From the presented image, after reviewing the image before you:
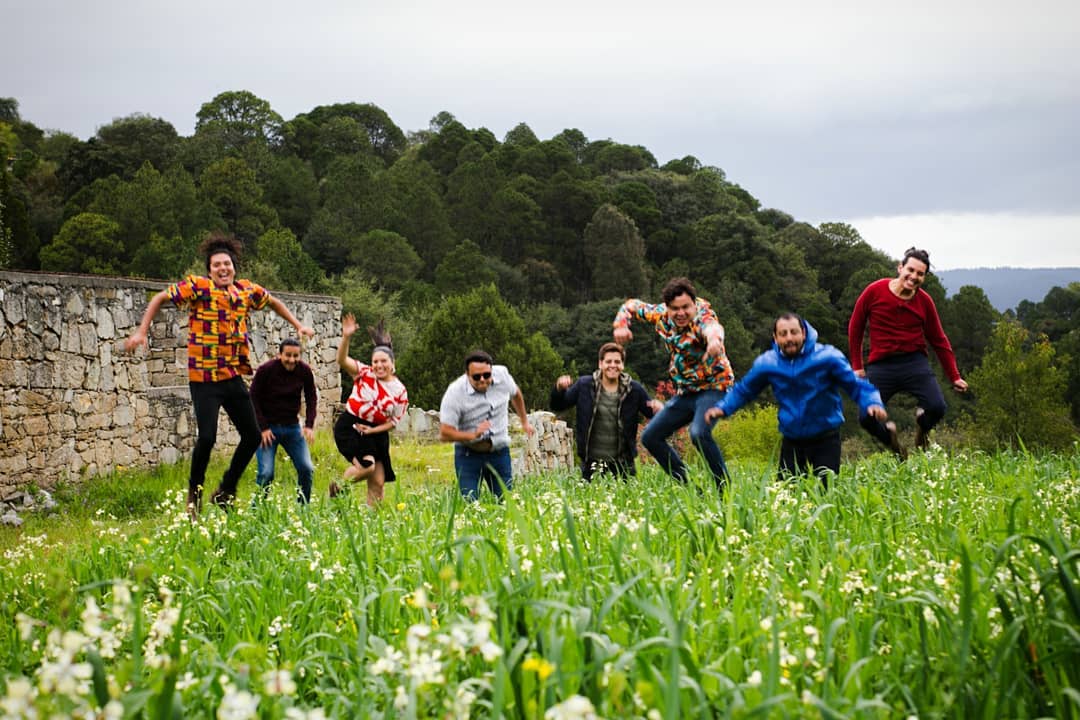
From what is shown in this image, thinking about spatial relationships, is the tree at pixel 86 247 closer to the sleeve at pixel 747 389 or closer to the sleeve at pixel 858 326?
the sleeve at pixel 858 326

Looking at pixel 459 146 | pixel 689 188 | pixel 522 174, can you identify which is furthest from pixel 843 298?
pixel 459 146

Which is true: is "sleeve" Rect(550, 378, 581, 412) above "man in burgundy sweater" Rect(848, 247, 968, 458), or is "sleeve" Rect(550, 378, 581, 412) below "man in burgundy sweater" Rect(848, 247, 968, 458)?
below

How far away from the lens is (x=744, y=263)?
201ft

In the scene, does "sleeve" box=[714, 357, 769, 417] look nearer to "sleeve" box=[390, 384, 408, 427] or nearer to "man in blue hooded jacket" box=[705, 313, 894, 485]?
"man in blue hooded jacket" box=[705, 313, 894, 485]

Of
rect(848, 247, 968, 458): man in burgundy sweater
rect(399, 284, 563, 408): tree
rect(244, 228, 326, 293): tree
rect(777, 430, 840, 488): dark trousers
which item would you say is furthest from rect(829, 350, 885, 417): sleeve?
rect(244, 228, 326, 293): tree

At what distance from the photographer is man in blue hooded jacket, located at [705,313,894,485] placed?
5.52 meters

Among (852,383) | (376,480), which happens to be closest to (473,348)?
(376,480)

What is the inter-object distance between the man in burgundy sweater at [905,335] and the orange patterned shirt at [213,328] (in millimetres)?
4749

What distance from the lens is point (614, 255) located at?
58.0 meters

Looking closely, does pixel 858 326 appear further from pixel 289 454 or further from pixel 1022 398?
pixel 1022 398

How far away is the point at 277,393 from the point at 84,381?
361 centimetres

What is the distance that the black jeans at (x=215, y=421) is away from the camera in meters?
6.40

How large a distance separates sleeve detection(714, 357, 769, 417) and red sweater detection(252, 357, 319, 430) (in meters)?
3.58

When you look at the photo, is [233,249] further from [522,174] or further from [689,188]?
[689,188]
